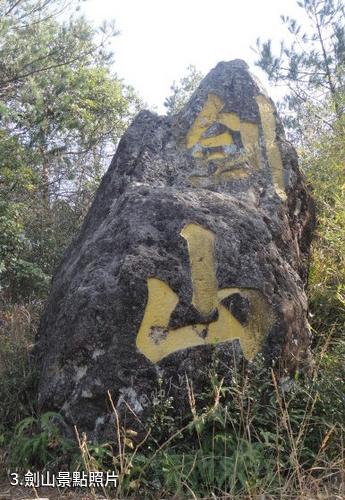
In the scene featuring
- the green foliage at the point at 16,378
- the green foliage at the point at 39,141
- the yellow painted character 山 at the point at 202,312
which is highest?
the green foliage at the point at 39,141

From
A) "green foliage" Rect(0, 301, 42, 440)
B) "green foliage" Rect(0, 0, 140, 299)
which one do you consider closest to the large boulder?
"green foliage" Rect(0, 301, 42, 440)

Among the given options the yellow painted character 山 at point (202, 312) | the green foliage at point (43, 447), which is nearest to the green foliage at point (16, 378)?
the green foliage at point (43, 447)

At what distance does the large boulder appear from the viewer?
2.72 meters

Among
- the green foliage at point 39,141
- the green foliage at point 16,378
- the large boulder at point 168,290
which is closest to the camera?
the large boulder at point 168,290

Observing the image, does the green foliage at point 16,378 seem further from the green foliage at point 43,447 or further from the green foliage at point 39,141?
A: the green foliage at point 39,141

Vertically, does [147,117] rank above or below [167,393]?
above

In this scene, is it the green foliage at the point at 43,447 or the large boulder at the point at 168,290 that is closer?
the green foliage at the point at 43,447

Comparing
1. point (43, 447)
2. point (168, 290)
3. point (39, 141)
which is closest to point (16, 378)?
point (43, 447)

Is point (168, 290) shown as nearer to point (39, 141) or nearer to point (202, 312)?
point (202, 312)

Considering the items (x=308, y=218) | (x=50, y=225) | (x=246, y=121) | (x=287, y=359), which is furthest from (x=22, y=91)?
(x=287, y=359)

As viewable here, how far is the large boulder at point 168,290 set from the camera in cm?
272

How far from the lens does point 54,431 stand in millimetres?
2629

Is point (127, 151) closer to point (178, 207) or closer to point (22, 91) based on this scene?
point (178, 207)

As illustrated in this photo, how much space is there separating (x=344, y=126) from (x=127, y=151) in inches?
96.6
